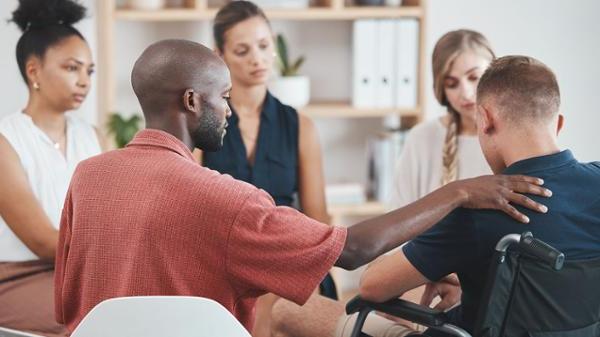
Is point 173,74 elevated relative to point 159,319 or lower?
elevated

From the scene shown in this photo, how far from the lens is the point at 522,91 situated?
6.46ft

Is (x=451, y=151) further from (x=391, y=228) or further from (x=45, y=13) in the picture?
(x=45, y=13)

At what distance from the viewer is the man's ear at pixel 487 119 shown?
199 centimetres

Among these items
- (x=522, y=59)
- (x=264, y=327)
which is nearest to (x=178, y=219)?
(x=522, y=59)

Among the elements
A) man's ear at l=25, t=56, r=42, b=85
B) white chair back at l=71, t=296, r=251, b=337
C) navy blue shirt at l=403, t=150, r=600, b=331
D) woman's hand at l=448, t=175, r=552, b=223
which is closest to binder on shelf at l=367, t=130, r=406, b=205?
man's ear at l=25, t=56, r=42, b=85

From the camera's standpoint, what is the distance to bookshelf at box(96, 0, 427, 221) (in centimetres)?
392

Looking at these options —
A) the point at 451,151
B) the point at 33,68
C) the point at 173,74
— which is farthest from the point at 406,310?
the point at 33,68

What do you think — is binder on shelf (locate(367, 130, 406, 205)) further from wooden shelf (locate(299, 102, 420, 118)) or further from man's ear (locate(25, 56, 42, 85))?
man's ear (locate(25, 56, 42, 85))

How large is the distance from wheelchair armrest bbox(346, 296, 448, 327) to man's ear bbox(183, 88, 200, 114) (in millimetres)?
614

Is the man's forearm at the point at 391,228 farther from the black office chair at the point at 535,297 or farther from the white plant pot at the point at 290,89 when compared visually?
the white plant pot at the point at 290,89

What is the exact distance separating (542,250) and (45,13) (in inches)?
69.9

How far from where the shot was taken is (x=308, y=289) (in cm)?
170

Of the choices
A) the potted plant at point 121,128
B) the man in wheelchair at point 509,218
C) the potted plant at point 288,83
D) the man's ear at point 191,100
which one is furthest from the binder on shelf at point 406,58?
the man's ear at point 191,100

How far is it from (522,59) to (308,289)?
28.3 inches
